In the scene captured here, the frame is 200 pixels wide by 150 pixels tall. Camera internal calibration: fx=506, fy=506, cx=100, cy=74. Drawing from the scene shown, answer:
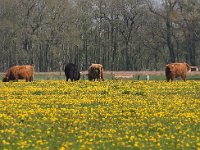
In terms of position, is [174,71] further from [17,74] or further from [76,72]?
[17,74]

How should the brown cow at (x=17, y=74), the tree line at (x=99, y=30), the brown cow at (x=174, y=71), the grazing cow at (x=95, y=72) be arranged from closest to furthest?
the brown cow at (x=174, y=71)
the brown cow at (x=17, y=74)
the grazing cow at (x=95, y=72)
the tree line at (x=99, y=30)

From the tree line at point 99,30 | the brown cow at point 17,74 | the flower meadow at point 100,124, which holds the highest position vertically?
the tree line at point 99,30

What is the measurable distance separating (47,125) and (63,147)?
3412 mm

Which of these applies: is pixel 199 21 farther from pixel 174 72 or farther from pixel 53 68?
pixel 174 72

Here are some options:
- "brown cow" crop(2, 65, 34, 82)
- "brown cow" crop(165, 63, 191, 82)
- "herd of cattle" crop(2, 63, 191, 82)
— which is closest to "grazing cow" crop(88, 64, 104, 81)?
"herd of cattle" crop(2, 63, 191, 82)

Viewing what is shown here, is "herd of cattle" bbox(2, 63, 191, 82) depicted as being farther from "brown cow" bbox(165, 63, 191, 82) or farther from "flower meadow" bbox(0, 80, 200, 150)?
"flower meadow" bbox(0, 80, 200, 150)

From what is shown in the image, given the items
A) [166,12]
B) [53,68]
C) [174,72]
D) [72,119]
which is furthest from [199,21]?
[72,119]

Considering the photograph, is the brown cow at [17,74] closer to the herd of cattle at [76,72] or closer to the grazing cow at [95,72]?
the herd of cattle at [76,72]

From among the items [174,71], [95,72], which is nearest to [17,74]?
[95,72]

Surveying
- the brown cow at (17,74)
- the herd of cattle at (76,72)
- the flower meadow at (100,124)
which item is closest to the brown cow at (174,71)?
the herd of cattle at (76,72)

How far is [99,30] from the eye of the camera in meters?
96.6

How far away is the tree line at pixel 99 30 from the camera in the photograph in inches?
3356

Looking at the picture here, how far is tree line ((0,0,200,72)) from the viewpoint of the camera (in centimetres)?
8525

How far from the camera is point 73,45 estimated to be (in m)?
91.0
